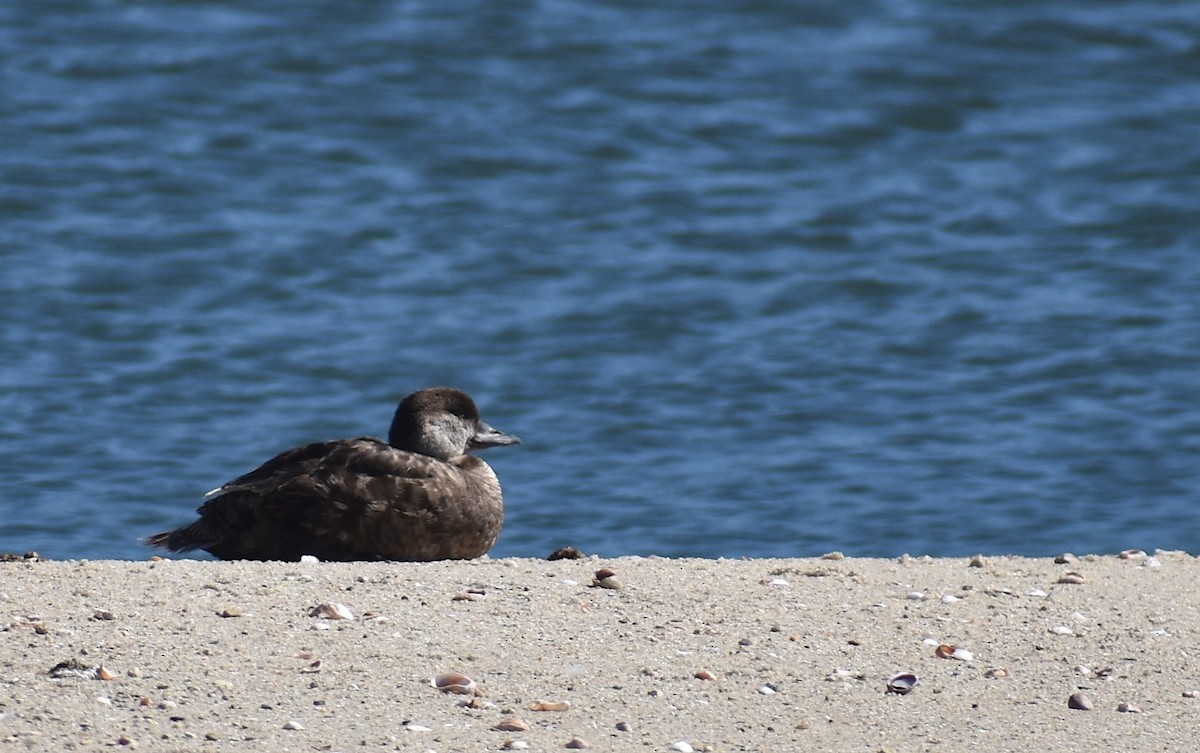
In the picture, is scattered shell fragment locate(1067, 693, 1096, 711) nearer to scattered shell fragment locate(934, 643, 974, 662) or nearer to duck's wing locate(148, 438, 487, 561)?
A: scattered shell fragment locate(934, 643, 974, 662)

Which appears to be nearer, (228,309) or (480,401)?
(480,401)

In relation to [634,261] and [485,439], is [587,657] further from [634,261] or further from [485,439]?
[634,261]

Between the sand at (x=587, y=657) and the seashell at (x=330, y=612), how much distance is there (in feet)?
0.12

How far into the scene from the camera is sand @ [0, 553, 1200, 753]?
17.4ft

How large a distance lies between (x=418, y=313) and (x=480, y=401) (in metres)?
1.77

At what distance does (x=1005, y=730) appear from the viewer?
18.0ft

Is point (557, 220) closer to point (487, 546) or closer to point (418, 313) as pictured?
point (418, 313)

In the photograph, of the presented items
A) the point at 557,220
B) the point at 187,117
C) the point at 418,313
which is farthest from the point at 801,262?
the point at 187,117

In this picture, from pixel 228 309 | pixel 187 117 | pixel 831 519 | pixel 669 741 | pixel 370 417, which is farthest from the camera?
pixel 187 117

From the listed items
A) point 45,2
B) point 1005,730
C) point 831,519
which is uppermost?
point 45,2

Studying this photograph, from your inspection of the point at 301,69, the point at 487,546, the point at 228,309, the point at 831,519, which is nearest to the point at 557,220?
→ the point at 228,309

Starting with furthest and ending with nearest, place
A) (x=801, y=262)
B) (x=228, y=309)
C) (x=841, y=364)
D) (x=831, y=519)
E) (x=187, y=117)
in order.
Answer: (x=187, y=117)
(x=801, y=262)
(x=228, y=309)
(x=841, y=364)
(x=831, y=519)

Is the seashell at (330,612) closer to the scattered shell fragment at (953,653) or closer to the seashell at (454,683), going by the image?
the seashell at (454,683)

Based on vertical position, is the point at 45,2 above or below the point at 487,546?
above
